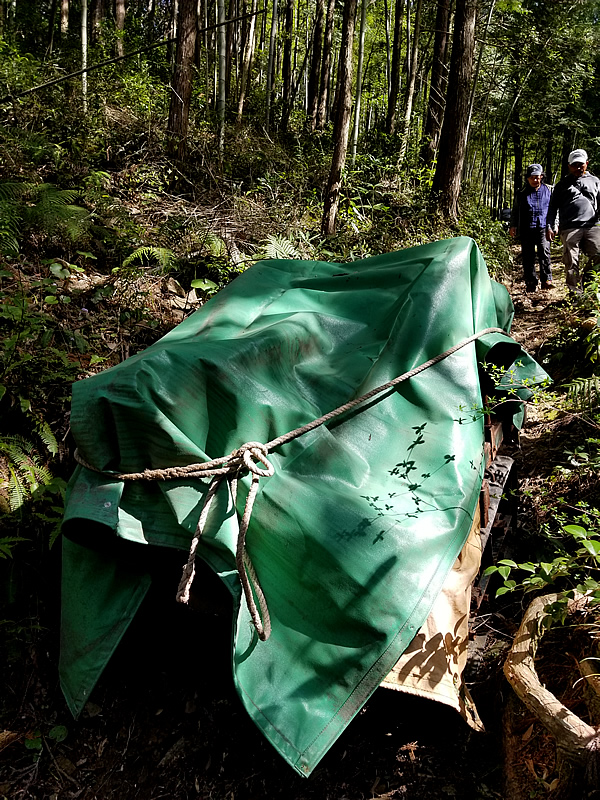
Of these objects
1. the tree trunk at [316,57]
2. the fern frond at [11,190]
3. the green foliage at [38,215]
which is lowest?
the green foliage at [38,215]

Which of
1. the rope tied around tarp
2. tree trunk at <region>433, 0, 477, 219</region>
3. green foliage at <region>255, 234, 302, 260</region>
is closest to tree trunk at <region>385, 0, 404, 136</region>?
tree trunk at <region>433, 0, 477, 219</region>

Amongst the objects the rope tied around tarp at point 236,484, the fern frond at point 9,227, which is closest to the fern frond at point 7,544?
the rope tied around tarp at point 236,484

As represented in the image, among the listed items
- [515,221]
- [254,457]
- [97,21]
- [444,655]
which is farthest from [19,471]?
[97,21]

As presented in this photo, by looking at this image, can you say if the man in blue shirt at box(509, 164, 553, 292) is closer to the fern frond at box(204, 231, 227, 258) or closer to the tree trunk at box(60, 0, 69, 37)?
the fern frond at box(204, 231, 227, 258)

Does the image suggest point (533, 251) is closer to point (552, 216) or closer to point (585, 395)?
point (552, 216)

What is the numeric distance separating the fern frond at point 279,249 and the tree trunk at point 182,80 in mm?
2424

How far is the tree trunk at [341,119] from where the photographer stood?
7109 millimetres

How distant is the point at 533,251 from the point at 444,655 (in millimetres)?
6914

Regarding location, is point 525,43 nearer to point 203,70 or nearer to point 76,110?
point 203,70

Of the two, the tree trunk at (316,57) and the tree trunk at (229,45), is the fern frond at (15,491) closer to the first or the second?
the tree trunk at (316,57)

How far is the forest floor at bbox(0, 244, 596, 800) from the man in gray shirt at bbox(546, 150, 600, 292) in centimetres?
537

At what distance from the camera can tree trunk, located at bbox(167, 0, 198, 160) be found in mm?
7199

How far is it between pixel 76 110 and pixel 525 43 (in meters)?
10.7

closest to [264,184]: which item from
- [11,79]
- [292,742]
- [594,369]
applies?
[11,79]
